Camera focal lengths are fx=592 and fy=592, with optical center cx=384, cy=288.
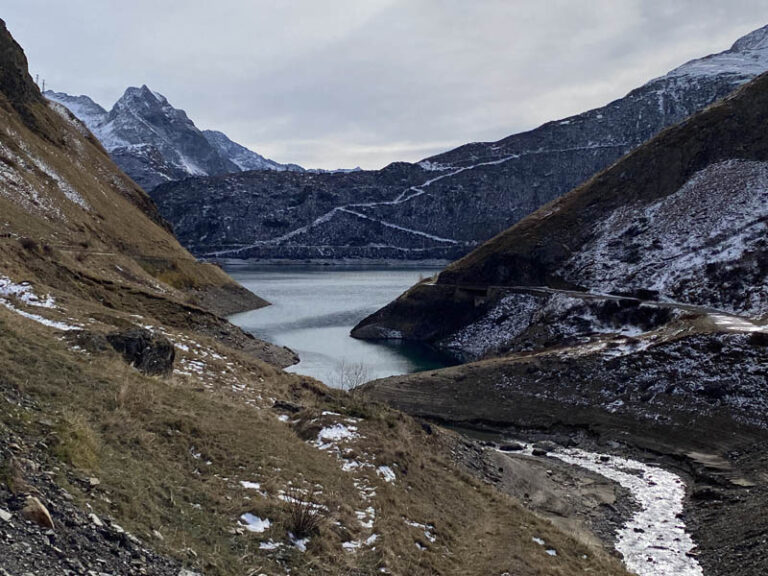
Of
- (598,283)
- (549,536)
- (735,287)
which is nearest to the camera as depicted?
(549,536)

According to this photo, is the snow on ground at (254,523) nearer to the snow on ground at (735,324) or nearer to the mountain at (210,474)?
the mountain at (210,474)

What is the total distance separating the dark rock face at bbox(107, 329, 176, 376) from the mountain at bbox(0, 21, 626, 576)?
0.06 m

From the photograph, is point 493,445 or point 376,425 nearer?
point 376,425

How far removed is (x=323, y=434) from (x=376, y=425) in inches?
123

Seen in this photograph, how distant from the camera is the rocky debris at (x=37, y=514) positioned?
25.2 ft

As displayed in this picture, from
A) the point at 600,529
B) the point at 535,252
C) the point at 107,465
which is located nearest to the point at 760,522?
the point at 600,529

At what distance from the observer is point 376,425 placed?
73.0 feet

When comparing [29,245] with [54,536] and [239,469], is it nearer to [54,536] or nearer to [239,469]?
[239,469]

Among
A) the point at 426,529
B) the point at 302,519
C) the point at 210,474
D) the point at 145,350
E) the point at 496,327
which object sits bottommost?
the point at 496,327

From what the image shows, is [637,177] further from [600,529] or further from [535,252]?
[600,529]

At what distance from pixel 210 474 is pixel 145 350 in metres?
9.15

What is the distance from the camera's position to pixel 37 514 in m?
7.75

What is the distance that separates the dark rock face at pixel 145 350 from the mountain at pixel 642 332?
50.7 feet

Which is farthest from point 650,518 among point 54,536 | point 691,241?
point 691,241
